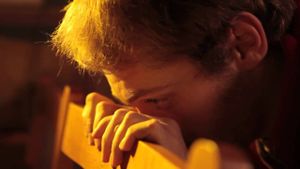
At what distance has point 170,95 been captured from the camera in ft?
2.50

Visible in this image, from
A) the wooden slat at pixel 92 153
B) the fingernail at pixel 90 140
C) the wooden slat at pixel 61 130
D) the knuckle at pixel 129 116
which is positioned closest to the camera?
the wooden slat at pixel 92 153

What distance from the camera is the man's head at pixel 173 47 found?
0.72 m


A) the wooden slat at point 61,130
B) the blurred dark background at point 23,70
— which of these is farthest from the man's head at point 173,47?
the blurred dark background at point 23,70

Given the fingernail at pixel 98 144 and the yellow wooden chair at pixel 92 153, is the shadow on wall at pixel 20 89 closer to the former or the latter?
the yellow wooden chair at pixel 92 153

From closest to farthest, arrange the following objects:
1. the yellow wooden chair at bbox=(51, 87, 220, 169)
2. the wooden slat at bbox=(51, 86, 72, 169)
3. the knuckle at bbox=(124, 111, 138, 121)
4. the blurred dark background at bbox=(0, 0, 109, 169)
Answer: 1. the yellow wooden chair at bbox=(51, 87, 220, 169)
2. the knuckle at bbox=(124, 111, 138, 121)
3. the wooden slat at bbox=(51, 86, 72, 169)
4. the blurred dark background at bbox=(0, 0, 109, 169)

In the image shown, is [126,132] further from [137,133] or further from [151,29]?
[151,29]

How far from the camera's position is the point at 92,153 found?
0.71m

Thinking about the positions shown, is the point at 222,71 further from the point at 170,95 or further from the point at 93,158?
the point at 93,158

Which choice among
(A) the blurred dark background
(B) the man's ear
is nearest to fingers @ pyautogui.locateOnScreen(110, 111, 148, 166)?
(B) the man's ear

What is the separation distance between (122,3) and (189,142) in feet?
0.82

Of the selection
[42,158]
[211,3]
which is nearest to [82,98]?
[42,158]

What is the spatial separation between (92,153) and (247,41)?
0.95 ft

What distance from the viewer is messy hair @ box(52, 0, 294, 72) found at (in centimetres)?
71

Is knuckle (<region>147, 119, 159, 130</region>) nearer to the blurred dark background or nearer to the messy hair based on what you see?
the messy hair
